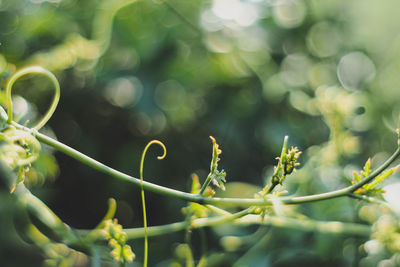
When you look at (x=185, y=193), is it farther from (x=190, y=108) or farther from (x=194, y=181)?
(x=190, y=108)

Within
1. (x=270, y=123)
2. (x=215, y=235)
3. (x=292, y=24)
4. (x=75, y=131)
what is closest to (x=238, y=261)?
(x=215, y=235)

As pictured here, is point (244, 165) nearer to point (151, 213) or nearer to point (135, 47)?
point (151, 213)

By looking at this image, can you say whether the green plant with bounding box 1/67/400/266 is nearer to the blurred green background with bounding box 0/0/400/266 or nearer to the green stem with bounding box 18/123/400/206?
the green stem with bounding box 18/123/400/206

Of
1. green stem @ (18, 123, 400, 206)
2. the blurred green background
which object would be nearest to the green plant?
green stem @ (18, 123, 400, 206)

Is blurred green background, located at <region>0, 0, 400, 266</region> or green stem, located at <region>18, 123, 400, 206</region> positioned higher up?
blurred green background, located at <region>0, 0, 400, 266</region>

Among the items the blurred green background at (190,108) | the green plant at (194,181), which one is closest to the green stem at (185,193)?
the green plant at (194,181)

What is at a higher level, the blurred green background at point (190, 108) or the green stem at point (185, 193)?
the blurred green background at point (190, 108)

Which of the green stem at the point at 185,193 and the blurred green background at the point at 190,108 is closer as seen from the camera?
the green stem at the point at 185,193

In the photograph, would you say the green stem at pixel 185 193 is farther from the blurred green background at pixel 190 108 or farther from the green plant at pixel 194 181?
the blurred green background at pixel 190 108
